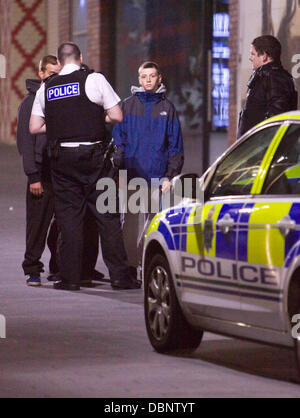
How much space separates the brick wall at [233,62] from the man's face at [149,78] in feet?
24.4

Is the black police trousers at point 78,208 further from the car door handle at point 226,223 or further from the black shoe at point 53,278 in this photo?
the car door handle at point 226,223

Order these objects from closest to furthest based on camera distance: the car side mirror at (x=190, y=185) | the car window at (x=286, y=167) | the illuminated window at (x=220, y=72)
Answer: the car window at (x=286, y=167) < the car side mirror at (x=190, y=185) < the illuminated window at (x=220, y=72)

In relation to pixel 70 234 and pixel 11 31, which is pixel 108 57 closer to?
pixel 11 31

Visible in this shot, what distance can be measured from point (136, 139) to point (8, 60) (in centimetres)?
2666

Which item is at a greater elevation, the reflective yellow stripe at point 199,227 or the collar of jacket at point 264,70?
the collar of jacket at point 264,70

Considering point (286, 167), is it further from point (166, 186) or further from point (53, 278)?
point (53, 278)

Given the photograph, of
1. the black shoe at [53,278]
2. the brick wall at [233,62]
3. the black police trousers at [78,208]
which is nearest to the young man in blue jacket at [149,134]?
the black police trousers at [78,208]

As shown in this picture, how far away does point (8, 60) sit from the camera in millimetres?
38281

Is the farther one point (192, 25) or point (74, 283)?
point (192, 25)

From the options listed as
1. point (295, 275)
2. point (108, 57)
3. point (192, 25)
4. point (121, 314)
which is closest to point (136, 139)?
point (121, 314)

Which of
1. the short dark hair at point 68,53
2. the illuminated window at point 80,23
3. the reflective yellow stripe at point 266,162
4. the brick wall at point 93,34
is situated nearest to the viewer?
the reflective yellow stripe at point 266,162

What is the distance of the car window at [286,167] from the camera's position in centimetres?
789

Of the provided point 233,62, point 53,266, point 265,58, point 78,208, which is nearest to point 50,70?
point 78,208

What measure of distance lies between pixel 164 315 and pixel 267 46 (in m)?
3.24
